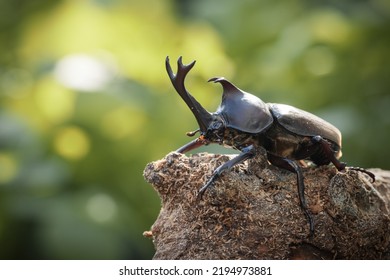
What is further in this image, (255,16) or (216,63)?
(255,16)

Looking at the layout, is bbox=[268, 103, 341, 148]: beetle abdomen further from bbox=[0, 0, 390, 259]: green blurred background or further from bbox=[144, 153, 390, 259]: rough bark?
bbox=[0, 0, 390, 259]: green blurred background

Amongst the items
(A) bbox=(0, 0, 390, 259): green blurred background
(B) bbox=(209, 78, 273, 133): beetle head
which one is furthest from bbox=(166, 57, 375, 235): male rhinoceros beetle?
(A) bbox=(0, 0, 390, 259): green blurred background

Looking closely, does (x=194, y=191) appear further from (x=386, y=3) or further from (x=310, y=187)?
(x=386, y=3)

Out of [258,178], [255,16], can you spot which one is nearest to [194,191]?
[258,178]

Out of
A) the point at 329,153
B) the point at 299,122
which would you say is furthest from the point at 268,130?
the point at 329,153

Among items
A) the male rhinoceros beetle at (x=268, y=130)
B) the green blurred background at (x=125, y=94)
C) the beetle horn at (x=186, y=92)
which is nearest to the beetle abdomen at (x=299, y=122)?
the male rhinoceros beetle at (x=268, y=130)

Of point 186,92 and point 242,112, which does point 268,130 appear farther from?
point 186,92

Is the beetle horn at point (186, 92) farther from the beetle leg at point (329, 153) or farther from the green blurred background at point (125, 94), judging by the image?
the green blurred background at point (125, 94)
